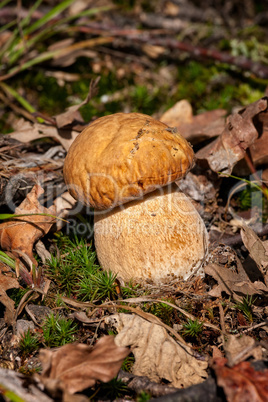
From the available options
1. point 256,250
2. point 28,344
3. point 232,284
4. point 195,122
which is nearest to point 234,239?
point 256,250

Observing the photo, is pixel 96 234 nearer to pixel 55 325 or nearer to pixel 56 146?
pixel 55 325

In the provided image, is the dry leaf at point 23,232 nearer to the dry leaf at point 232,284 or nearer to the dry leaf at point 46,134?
the dry leaf at point 46,134

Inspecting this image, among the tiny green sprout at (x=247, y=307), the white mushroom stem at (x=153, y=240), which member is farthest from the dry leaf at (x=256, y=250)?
the white mushroom stem at (x=153, y=240)

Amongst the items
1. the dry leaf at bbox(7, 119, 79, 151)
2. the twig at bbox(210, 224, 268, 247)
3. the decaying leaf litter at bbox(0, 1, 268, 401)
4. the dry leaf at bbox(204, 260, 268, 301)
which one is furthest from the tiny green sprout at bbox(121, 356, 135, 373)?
the dry leaf at bbox(7, 119, 79, 151)

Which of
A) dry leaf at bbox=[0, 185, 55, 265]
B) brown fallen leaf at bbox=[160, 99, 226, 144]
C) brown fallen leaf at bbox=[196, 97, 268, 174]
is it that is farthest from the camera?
brown fallen leaf at bbox=[160, 99, 226, 144]

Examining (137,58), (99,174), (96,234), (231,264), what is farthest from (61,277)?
(137,58)

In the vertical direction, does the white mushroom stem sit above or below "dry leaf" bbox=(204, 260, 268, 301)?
above

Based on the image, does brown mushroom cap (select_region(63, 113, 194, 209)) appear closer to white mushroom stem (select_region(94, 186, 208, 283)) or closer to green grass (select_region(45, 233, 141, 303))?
white mushroom stem (select_region(94, 186, 208, 283))
